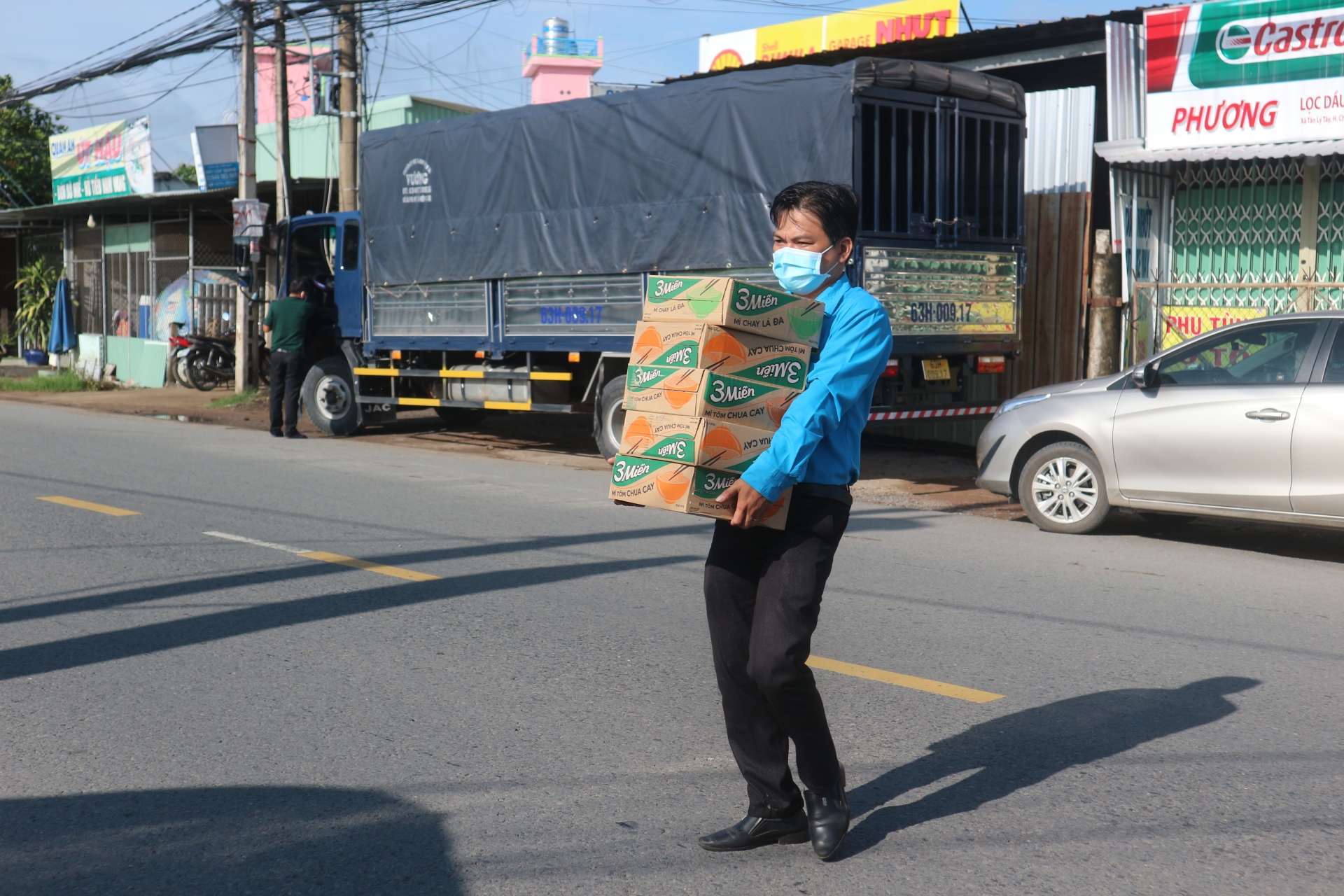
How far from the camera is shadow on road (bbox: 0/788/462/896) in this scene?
3.19m

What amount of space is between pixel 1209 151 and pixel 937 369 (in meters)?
3.51

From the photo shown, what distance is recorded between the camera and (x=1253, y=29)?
37.8 feet

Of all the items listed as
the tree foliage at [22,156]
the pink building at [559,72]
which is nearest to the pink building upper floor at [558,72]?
the pink building at [559,72]

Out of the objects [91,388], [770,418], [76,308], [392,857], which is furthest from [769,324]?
[76,308]

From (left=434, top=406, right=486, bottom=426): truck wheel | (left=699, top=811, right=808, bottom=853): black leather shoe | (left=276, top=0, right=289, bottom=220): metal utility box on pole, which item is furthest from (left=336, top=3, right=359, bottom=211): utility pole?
(left=699, top=811, right=808, bottom=853): black leather shoe

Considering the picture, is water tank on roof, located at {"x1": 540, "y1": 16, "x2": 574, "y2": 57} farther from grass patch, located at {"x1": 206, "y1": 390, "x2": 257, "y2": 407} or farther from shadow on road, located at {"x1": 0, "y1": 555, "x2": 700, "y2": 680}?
shadow on road, located at {"x1": 0, "y1": 555, "x2": 700, "y2": 680}

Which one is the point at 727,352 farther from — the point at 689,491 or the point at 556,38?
the point at 556,38

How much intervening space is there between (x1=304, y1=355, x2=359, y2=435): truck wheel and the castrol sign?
31.5 feet

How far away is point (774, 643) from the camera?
10.6 feet

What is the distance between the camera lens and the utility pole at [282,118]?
18750 millimetres

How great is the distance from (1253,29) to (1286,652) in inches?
317

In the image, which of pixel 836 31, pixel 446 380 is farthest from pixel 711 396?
pixel 836 31

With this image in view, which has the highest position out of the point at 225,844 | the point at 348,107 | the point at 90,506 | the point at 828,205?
the point at 348,107

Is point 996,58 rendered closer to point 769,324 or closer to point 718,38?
point 769,324
